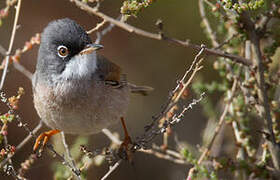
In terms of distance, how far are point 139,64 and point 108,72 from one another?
8.63ft

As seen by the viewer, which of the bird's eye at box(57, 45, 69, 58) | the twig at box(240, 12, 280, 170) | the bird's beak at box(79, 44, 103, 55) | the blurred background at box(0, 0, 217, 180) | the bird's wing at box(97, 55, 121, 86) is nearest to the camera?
the twig at box(240, 12, 280, 170)

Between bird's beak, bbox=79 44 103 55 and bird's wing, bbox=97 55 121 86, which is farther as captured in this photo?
bird's wing, bbox=97 55 121 86

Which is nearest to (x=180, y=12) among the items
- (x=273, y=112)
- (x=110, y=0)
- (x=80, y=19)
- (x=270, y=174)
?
(x=110, y=0)

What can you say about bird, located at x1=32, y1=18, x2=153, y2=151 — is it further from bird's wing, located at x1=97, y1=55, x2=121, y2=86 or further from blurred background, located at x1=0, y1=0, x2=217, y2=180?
blurred background, located at x1=0, y1=0, x2=217, y2=180

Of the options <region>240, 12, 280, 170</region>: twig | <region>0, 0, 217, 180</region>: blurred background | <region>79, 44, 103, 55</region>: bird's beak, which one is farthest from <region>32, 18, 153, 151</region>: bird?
<region>0, 0, 217, 180</region>: blurred background

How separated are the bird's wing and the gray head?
180 mm

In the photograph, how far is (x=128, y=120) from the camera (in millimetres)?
6496

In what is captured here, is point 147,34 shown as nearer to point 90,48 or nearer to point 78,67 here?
point 90,48

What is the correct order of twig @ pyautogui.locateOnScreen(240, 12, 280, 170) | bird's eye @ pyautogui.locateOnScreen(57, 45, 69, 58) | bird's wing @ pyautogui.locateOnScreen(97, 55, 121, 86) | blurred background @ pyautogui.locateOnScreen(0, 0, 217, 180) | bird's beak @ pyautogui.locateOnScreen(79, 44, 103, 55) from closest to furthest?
twig @ pyautogui.locateOnScreen(240, 12, 280, 170), bird's beak @ pyautogui.locateOnScreen(79, 44, 103, 55), bird's eye @ pyautogui.locateOnScreen(57, 45, 69, 58), bird's wing @ pyautogui.locateOnScreen(97, 55, 121, 86), blurred background @ pyautogui.locateOnScreen(0, 0, 217, 180)

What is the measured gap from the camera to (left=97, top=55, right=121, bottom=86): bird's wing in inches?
156

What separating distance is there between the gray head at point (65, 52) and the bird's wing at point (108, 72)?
0.18m

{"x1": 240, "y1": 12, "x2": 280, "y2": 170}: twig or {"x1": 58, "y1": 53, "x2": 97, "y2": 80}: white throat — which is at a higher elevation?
{"x1": 58, "y1": 53, "x2": 97, "y2": 80}: white throat

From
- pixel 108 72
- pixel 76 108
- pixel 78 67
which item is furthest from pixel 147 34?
pixel 108 72

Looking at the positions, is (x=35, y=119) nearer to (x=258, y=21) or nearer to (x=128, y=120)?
(x=128, y=120)
